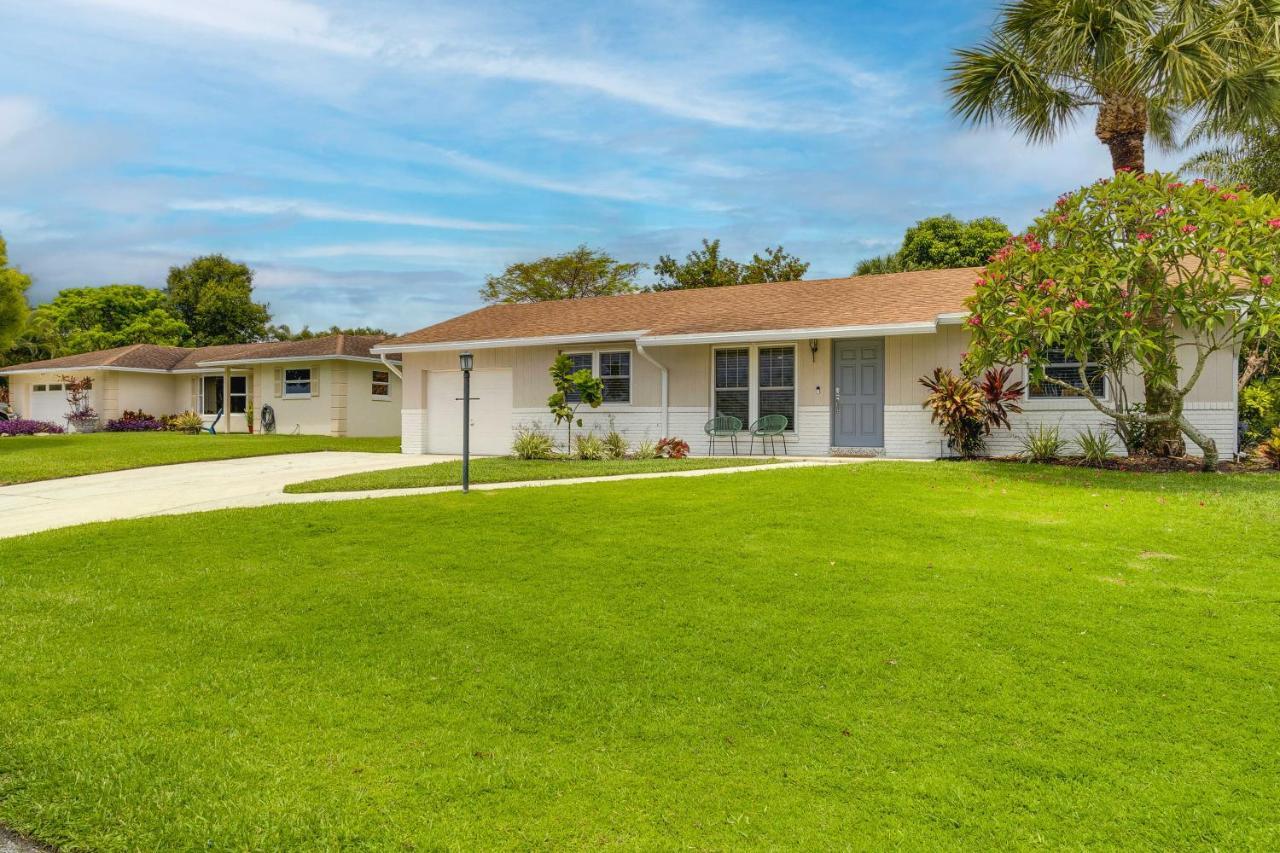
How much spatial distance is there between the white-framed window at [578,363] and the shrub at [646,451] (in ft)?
7.03

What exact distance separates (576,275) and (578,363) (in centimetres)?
2060

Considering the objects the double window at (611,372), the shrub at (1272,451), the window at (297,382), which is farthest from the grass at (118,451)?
the shrub at (1272,451)

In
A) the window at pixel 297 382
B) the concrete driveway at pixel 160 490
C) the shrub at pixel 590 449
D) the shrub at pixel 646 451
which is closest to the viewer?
the concrete driveway at pixel 160 490

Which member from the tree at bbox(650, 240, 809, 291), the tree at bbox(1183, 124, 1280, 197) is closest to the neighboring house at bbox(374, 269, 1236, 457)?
the tree at bbox(1183, 124, 1280, 197)

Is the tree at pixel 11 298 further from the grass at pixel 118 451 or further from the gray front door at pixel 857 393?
the gray front door at pixel 857 393

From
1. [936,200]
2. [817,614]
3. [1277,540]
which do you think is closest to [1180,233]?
[1277,540]

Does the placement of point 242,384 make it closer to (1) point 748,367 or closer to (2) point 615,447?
(2) point 615,447

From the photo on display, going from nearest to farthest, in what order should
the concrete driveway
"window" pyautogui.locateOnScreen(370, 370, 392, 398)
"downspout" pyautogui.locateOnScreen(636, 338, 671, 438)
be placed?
1. the concrete driveway
2. "downspout" pyautogui.locateOnScreen(636, 338, 671, 438)
3. "window" pyautogui.locateOnScreen(370, 370, 392, 398)

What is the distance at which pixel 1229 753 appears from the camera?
3.19 meters

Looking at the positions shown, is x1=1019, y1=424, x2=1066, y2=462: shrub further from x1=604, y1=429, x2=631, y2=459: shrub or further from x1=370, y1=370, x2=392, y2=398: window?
x1=370, y1=370, x2=392, y2=398: window

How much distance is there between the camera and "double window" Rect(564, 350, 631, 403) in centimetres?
1675

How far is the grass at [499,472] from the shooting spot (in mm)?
11250

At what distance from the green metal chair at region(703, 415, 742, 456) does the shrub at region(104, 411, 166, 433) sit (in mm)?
24604

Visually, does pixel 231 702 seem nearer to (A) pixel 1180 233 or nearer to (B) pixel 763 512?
(B) pixel 763 512
